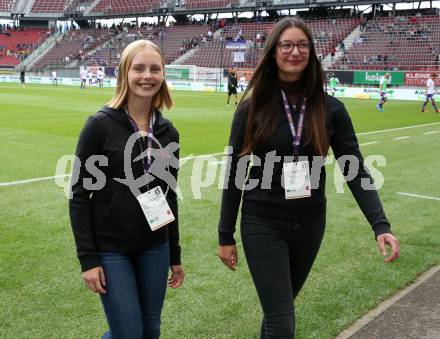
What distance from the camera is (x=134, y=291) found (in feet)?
8.34

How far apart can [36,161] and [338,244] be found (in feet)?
20.0

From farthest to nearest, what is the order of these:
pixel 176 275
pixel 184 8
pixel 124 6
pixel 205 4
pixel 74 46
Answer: pixel 124 6
pixel 74 46
pixel 184 8
pixel 205 4
pixel 176 275

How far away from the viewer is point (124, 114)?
2.58m

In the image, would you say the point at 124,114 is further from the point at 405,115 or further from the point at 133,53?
the point at 405,115

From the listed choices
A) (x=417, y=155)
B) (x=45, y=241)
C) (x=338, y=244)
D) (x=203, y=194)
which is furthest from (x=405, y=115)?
(x=45, y=241)

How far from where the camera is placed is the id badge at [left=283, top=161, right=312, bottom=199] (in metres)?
2.66

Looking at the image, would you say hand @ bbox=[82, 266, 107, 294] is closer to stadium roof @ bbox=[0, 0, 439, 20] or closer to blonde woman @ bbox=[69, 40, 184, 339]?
blonde woman @ bbox=[69, 40, 184, 339]

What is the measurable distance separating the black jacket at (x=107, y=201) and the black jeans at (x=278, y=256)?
529 millimetres

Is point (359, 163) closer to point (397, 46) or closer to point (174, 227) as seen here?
point (174, 227)

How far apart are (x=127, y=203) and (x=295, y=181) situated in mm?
832

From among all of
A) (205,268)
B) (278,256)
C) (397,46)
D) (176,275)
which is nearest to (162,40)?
(397,46)

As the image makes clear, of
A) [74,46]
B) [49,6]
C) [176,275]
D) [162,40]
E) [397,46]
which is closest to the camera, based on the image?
[176,275]

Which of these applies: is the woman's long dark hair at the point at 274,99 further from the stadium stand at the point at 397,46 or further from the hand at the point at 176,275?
the stadium stand at the point at 397,46

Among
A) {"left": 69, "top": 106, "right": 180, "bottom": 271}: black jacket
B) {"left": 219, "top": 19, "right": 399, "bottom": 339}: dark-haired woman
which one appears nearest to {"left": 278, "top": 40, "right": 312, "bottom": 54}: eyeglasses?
{"left": 219, "top": 19, "right": 399, "bottom": 339}: dark-haired woman
